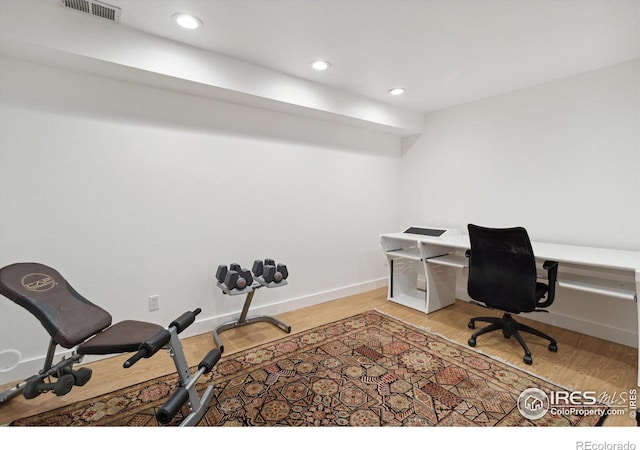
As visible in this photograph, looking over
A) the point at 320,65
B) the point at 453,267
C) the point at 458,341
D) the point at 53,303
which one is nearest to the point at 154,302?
the point at 53,303

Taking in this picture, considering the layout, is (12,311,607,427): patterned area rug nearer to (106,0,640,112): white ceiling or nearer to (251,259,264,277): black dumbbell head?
(251,259,264,277): black dumbbell head

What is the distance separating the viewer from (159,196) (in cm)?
249

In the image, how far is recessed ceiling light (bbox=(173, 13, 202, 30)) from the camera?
1.92 m

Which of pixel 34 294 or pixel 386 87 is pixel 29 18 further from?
pixel 386 87

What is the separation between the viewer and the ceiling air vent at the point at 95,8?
178cm

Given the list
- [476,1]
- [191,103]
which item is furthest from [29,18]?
[476,1]

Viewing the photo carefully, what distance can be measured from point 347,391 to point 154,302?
68.3 inches

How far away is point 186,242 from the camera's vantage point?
2.63 metres

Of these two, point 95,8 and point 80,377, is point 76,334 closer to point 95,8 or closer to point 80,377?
point 80,377

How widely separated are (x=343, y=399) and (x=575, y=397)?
140cm

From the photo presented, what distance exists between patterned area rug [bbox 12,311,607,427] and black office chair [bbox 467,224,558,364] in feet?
1.41

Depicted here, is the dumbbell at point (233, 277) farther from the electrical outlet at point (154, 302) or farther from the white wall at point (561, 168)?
the white wall at point (561, 168)

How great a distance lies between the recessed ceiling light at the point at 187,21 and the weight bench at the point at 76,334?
180cm
